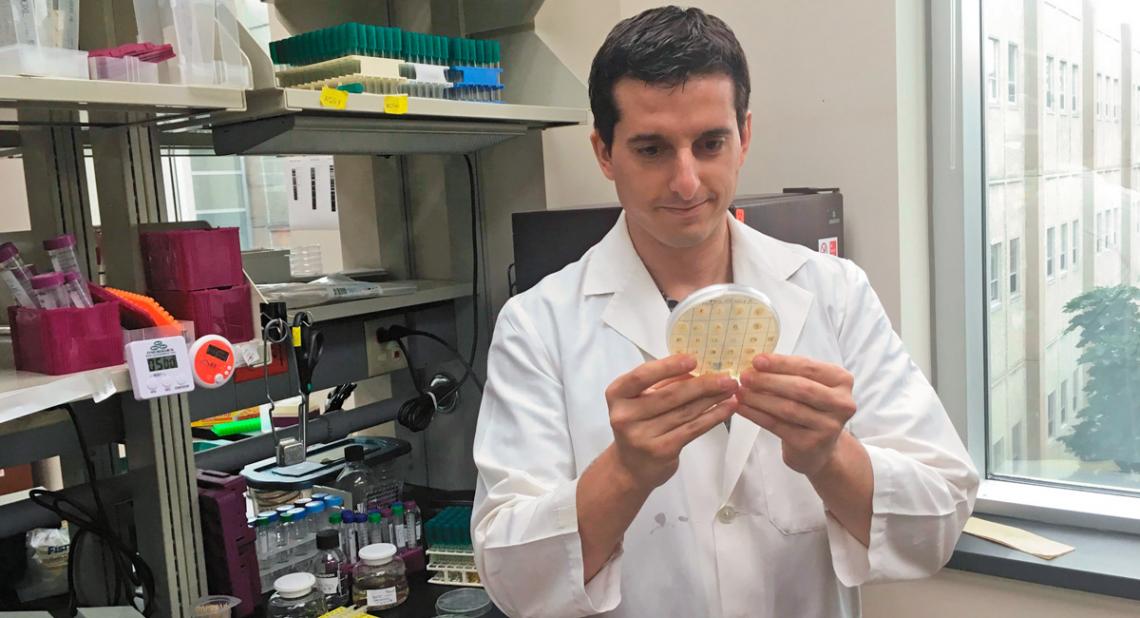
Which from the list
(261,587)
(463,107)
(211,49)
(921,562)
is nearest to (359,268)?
(463,107)

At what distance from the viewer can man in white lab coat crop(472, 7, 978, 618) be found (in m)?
0.96

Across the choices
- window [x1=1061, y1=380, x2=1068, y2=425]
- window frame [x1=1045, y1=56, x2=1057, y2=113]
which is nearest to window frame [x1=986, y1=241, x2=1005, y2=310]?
window [x1=1061, y1=380, x2=1068, y2=425]

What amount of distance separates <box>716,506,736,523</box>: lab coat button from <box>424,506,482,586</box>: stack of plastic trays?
2.91ft

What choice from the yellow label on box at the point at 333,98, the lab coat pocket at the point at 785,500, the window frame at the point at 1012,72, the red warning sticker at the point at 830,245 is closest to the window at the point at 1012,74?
the window frame at the point at 1012,72

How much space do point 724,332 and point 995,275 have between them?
1.46m

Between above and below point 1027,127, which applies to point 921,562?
below

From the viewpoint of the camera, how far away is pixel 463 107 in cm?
190

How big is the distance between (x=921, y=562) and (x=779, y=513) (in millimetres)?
177

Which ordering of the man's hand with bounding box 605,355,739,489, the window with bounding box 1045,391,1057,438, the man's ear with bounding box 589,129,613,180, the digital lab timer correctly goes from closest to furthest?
the man's hand with bounding box 605,355,739,489 → the man's ear with bounding box 589,129,613,180 → the digital lab timer → the window with bounding box 1045,391,1057,438

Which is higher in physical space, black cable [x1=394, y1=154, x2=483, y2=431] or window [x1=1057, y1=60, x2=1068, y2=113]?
window [x1=1057, y1=60, x2=1068, y2=113]

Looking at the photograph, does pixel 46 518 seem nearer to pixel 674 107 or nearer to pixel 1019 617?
pixel 674 107

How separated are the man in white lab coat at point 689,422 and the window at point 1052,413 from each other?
3.72 feet

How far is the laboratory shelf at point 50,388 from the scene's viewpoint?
46.5 inches

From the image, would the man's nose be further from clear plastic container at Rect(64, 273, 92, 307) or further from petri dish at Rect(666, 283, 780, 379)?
clear plastic container at Rect(64, 273, 92, 307)
